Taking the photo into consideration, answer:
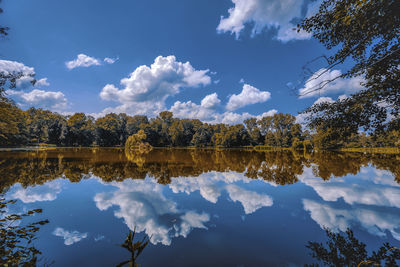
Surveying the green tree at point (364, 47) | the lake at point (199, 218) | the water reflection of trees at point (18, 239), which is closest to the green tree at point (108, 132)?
the lake at point (199, 218)

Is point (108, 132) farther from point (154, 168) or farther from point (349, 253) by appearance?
point (349, 253)

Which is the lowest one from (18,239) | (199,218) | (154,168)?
(154,168)

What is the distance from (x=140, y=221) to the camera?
16.0ft

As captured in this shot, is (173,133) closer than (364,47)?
No

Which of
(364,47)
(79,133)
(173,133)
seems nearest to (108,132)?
(79,133)

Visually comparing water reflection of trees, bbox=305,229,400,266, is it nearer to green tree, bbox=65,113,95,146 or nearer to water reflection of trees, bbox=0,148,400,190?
water reflection of trees, bbox=0,148,400,190

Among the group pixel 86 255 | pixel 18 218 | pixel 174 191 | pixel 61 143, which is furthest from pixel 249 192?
pixel 61 143

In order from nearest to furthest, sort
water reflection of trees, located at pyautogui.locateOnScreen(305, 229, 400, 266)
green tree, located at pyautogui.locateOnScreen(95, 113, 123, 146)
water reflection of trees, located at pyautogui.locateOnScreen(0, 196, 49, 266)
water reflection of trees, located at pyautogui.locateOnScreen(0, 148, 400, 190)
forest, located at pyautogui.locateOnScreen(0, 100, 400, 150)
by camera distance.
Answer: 1. water reflection of trees, located at pyautogui.locateOnScreen(0, 196, 49, 266)
2. water reflection of trees, located at pyautogui.locateOnScreen(305, 229, 400, 266)
3. water reflection of trees, located at pyautogui.locateOnScreen(0, 148, 400, 190)
4. forest, located at pyautogui.locateOnScreen(0, 100, 400, 150)
5. green tree, located at pyautogui.locateOnScreen(95, 113, 123, 146)

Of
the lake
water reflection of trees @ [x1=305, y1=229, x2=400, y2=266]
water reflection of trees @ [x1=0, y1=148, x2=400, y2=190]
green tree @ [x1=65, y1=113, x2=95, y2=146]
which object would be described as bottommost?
water reflection of trees @ [x1=0, y1=148, x2=400, y2=190]

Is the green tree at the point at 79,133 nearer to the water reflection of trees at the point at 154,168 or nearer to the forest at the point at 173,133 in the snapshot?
the forest at the point at 173,133

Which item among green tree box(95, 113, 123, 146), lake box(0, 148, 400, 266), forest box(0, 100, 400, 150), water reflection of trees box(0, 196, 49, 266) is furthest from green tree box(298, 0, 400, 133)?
green tree box(95, 113, 123, 146)

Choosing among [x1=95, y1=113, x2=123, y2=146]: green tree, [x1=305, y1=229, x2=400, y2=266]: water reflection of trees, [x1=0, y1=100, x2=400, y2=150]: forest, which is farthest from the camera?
[x1=95, y1=113, x2=123, y2=146]: green tree

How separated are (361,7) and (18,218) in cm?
1094

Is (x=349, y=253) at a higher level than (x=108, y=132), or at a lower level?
lower
